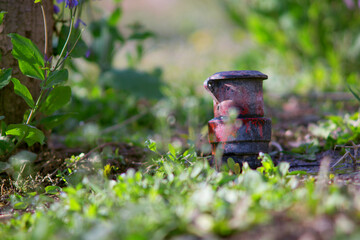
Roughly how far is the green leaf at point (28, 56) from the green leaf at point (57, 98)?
0.15 metres

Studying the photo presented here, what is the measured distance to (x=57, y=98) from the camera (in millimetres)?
1900

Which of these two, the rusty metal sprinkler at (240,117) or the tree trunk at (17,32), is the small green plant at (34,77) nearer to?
the tree trunk at (17,32)

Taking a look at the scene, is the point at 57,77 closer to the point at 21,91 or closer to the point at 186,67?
the point at 21,91

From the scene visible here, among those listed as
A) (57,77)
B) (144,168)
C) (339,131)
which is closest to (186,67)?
(339,131)

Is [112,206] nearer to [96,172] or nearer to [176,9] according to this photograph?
[96,172]

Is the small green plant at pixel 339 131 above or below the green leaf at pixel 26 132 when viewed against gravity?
below

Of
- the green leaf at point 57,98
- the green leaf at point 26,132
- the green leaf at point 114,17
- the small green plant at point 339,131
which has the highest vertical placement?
the green leaf at point 114,17

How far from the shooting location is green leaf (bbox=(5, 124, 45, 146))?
5.66 ft

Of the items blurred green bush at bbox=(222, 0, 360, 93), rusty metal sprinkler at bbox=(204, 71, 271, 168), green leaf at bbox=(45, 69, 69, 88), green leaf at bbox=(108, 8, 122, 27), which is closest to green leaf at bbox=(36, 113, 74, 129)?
green leaf at bbox=(45, 69, 69, 88)

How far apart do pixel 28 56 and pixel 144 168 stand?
82 centimetres

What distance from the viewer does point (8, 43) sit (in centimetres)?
190

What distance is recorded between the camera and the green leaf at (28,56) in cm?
169

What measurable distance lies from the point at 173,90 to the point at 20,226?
11.2 feet

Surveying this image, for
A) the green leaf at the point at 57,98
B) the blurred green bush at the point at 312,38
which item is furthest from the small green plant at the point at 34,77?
the blurred green bush at the point at 312,38
